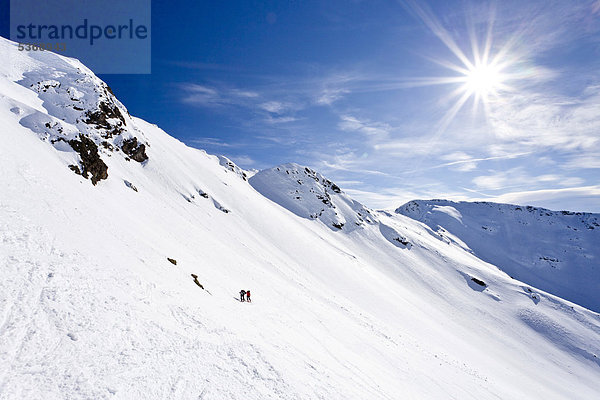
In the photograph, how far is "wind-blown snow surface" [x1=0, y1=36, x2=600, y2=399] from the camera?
774 centimetres

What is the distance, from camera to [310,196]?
82.9 meters

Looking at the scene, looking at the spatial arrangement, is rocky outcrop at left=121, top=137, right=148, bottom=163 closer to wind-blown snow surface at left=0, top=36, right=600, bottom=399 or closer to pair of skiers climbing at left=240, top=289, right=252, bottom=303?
wind-blown snow surface at left=0, top=36, right=600, bottom=399

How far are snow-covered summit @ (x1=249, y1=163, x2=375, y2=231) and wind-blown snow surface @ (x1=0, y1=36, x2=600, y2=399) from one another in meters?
27.0

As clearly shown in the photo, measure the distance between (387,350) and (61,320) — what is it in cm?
2028

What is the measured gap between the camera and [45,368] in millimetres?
6598

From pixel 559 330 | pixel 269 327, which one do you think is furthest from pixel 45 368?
pixel 559 330

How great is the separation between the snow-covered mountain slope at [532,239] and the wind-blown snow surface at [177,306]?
290 feet

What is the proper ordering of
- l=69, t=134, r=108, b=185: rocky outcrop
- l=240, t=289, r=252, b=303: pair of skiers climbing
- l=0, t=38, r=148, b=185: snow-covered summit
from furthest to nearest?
l=0, t=38, r=148, b=185: snow-covered summit
l=69, t=134, r=108, b=185: rocky outcrop
l=240, t=289, r=252, b=303: pair of skiers climbing

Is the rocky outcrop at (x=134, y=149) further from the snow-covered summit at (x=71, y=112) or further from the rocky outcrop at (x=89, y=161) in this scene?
the rocky outcrop at (x=89, y=161)

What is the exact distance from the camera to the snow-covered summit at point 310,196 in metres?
77.3

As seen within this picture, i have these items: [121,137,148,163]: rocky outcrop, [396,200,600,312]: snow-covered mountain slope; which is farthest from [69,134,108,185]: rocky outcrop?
[396,200,600,312]: snow-covered mountain slope

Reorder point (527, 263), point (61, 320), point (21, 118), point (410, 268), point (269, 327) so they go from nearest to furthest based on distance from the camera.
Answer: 1. point (61, 320)
2. point (269, 327)
3. point (21, 118)
4. point (410, 268)
5. point (527, 263)

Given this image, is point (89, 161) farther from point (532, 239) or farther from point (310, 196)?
point (532, 239)

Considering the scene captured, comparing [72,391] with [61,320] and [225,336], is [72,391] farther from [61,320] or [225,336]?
[225,336]
